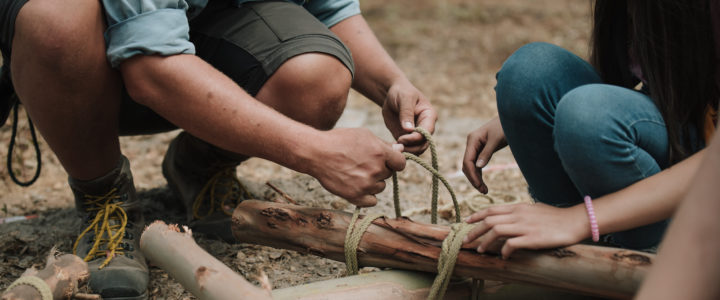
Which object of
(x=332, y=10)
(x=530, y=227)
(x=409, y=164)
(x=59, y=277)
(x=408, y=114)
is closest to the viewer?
(x=530, y=227)

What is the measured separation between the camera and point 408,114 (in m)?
1.77

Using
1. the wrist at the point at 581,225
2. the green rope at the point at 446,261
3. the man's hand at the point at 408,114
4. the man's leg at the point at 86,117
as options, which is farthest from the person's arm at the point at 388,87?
the man's leg at the point at 86,117

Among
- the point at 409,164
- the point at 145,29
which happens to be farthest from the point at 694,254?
the point at 409,164

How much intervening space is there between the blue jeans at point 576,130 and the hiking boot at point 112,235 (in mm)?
1073

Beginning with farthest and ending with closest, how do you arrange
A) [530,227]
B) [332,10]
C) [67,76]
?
[332,10], [67,76], [530,227]

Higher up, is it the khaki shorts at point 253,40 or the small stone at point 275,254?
the khaki shorts at point 253,40

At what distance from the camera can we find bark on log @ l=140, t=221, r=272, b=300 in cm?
125

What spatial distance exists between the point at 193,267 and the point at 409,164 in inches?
68.6

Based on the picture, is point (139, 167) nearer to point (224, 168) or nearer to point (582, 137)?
point (224, 168)

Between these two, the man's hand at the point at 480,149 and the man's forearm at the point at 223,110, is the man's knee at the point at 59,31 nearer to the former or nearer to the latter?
the man's forearm at the point at 223,110

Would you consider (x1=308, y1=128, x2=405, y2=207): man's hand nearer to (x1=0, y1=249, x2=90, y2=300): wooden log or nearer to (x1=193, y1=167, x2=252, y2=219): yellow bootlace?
(x1=0, y1=249, x2=90, y2=300): wooden log

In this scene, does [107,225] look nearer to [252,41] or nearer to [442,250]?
[252,41]

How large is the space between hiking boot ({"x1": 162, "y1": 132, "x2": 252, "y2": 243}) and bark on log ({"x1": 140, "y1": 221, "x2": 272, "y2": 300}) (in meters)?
0.65

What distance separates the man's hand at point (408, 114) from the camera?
171 cm
